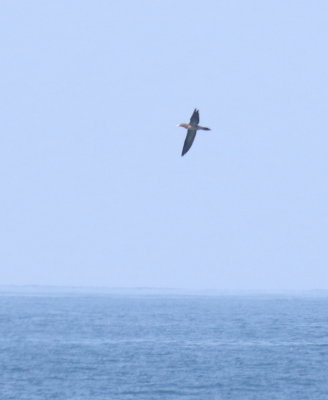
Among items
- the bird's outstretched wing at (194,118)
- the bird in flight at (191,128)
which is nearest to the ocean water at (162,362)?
the bird in flight at (191,128)

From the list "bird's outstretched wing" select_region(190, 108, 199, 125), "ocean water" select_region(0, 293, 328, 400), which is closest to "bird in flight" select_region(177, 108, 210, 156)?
"bird's outstretched wing" select_region(190, 108, 199, 125)

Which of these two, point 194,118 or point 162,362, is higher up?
point 194,118

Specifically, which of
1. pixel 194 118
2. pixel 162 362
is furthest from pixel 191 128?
pixel 162 362

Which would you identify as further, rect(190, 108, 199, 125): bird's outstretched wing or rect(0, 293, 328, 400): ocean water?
rect(0, 293, 328, 400): ocean water

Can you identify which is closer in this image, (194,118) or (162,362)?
(194,118)

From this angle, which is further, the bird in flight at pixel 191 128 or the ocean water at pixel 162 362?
the ocean water at pixel 162 362

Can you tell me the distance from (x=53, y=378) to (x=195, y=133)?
129ft

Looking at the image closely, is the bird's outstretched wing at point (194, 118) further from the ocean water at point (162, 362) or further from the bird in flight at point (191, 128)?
the ocean water at point (162, 362)

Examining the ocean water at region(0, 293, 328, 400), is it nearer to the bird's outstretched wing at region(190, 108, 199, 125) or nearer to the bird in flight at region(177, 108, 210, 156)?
the bird in flight at region(177, 108, 210, 156)

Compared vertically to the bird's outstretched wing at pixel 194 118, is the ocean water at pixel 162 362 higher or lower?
lower

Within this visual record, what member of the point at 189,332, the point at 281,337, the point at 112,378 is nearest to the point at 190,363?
the point at 112,378

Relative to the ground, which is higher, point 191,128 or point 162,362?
point 191,128

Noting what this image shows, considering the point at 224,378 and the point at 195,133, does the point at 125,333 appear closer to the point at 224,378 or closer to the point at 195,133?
the point at 224,378

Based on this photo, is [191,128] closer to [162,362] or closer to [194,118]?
[194,118]
